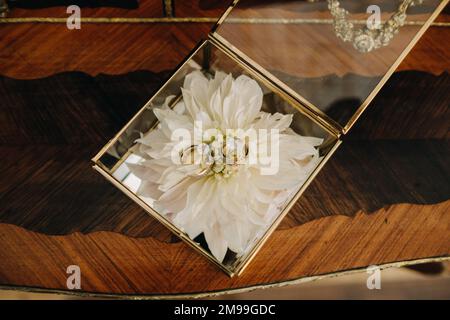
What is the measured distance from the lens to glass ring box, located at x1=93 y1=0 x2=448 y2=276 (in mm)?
587

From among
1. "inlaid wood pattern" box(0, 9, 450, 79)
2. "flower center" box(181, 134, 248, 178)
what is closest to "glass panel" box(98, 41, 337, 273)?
"flower center" box(181, 134, 248, 178)

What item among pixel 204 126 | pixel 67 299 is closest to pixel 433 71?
pixel 204 126

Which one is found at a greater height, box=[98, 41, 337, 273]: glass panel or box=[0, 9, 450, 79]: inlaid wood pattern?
box=[0, 9, 450, 79]: inlaid wood pattern

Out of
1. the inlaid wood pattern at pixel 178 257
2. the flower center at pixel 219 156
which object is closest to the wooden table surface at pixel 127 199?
the inlaid wood pattern at pixel 178 257

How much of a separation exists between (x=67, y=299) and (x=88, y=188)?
1.63 ft

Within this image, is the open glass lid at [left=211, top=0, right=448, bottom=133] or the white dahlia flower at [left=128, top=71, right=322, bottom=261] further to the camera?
the open glass lid at [left=211, top=0, right=448, bottom=133]

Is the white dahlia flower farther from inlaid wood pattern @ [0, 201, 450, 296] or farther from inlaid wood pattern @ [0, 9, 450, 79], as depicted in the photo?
inlaid wood pattern @ [0, 9, 450, 79]

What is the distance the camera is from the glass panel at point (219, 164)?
0.58 meters

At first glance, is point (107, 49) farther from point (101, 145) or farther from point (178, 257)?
point (178, 257)

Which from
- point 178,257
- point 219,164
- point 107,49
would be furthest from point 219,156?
point 107,49

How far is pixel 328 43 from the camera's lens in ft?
2.47

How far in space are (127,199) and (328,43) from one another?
0.44m

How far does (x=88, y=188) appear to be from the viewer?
651 millimetres
